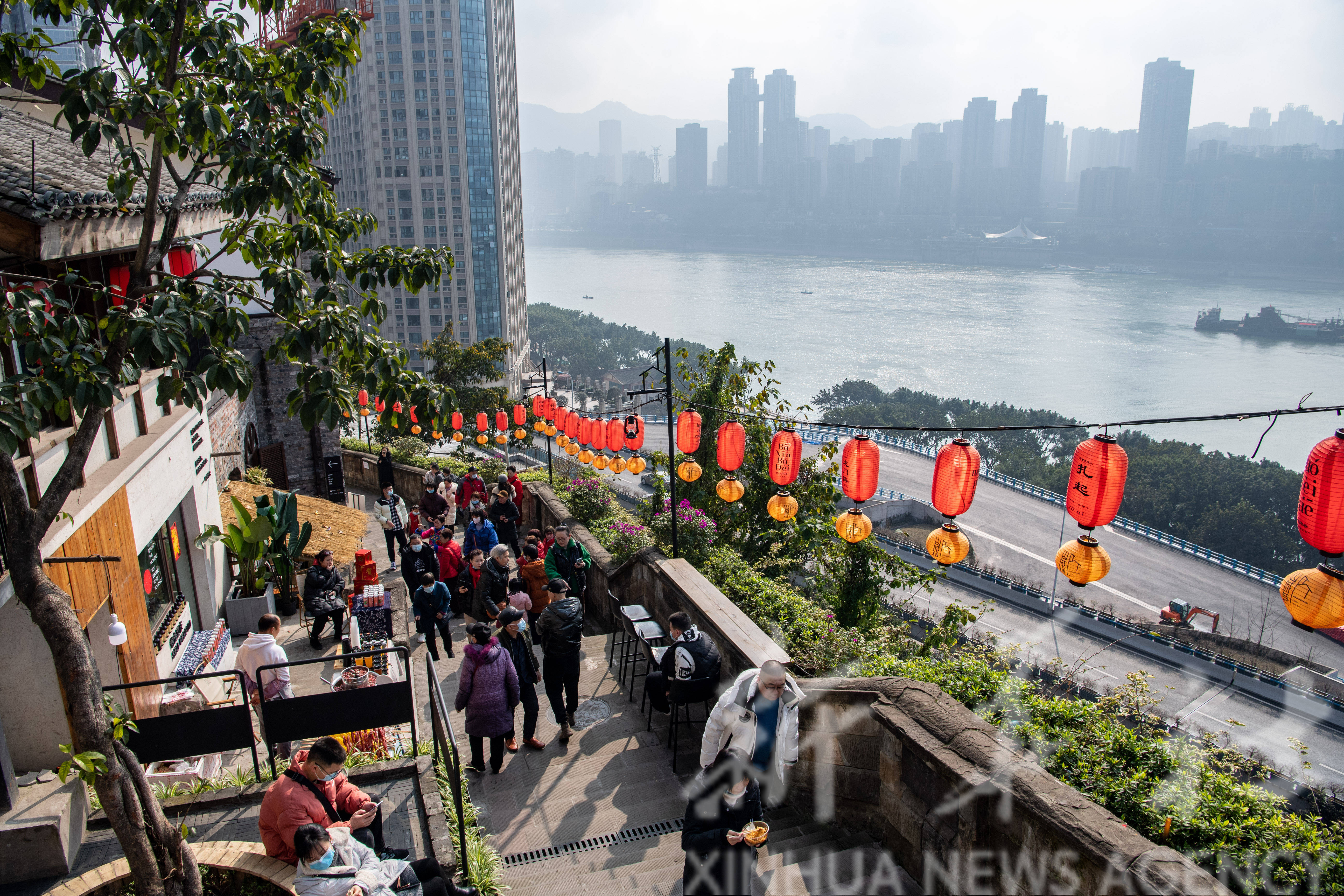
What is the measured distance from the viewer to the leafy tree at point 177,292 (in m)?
3.72

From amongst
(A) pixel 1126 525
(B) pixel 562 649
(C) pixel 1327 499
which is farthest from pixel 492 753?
(A) pixel 1126 525

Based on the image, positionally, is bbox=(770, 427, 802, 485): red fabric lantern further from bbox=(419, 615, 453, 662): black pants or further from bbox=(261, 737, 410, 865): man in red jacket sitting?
bbox=(261, 737, 410, 865): man in red jacket sitting

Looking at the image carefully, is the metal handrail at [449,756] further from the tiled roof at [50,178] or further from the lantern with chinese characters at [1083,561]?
the lantern with chinese characters at [1083,561]

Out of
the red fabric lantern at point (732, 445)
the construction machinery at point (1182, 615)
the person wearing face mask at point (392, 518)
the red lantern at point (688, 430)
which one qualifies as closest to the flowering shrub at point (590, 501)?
the red lantern at point (688, 430)

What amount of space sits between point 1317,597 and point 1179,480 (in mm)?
71380

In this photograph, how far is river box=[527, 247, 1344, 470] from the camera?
351ft

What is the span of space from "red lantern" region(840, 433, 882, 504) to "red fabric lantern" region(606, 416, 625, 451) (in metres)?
6.56

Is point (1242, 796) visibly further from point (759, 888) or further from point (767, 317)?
point (767, 317)

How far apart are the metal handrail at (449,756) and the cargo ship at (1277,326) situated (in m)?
149

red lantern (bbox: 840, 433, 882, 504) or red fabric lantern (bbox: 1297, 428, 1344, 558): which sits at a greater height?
red fabric lantern (bbox: 1297, 428, 1344, 558)

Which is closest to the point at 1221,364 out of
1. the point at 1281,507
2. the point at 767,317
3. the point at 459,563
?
the point at 1281,507

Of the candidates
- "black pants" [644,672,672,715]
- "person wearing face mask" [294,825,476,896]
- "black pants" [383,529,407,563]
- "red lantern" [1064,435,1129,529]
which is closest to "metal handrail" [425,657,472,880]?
"person wearing face mask" [294,825,476,896]

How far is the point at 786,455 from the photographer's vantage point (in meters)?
10.0

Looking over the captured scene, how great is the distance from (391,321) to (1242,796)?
9272cm
